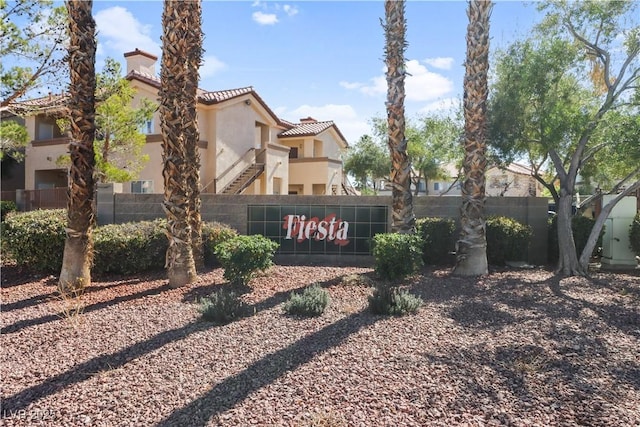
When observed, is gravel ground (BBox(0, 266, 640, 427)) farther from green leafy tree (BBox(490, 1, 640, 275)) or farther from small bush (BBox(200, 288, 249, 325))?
green leafy tree (BBox(490, 1, 640, 275))

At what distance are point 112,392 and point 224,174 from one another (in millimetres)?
17557

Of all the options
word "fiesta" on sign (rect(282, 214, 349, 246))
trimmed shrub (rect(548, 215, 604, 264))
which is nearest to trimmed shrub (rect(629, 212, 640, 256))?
trimmed shrub (rect(548, 215, 604, 264))

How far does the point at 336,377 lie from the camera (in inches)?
181

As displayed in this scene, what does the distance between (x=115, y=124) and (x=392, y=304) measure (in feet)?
43.7

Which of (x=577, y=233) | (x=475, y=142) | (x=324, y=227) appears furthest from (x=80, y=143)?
(x=577, y=233)

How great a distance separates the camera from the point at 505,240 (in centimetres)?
1107

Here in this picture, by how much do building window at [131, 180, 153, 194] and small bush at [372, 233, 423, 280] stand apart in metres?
14.0

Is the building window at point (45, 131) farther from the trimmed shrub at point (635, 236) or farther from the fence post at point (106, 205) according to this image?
the trimmed shrub at point (635, 236)

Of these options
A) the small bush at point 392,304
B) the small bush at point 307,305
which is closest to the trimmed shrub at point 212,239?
the small bush at point 307,305

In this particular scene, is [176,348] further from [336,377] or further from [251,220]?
[251,220]

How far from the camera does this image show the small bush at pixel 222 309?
641 cm

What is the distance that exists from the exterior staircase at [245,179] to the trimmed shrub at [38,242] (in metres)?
11.2

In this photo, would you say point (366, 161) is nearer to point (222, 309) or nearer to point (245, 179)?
point (245, 179)

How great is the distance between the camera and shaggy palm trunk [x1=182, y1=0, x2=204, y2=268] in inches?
402
